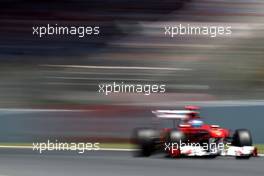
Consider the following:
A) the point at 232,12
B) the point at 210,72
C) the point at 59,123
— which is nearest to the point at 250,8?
the point at 232,12

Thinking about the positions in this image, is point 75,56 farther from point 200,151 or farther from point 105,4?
point 105,4

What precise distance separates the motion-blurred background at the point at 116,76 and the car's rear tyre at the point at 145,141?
18cm

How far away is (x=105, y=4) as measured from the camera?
9859mm

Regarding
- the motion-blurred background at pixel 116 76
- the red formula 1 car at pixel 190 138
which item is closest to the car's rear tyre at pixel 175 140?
the red formula 1 car at pixel 190 138

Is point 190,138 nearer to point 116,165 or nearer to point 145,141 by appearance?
point 145,141

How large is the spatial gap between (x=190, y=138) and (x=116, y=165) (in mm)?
582

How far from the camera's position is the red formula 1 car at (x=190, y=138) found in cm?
505

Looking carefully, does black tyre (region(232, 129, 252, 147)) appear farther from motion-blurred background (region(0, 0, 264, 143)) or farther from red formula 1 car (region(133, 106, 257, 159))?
motion-blurred background (region(0, 0, 264, 143))

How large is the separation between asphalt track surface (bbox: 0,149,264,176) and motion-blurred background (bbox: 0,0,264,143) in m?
0.20

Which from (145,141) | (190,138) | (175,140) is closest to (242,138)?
(190,138)

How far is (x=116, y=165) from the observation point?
495 centimetres

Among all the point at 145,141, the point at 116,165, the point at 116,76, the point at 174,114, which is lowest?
the point at 116,165

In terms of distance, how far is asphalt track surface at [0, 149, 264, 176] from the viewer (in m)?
4.64

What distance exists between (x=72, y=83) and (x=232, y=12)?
1.99 meters
